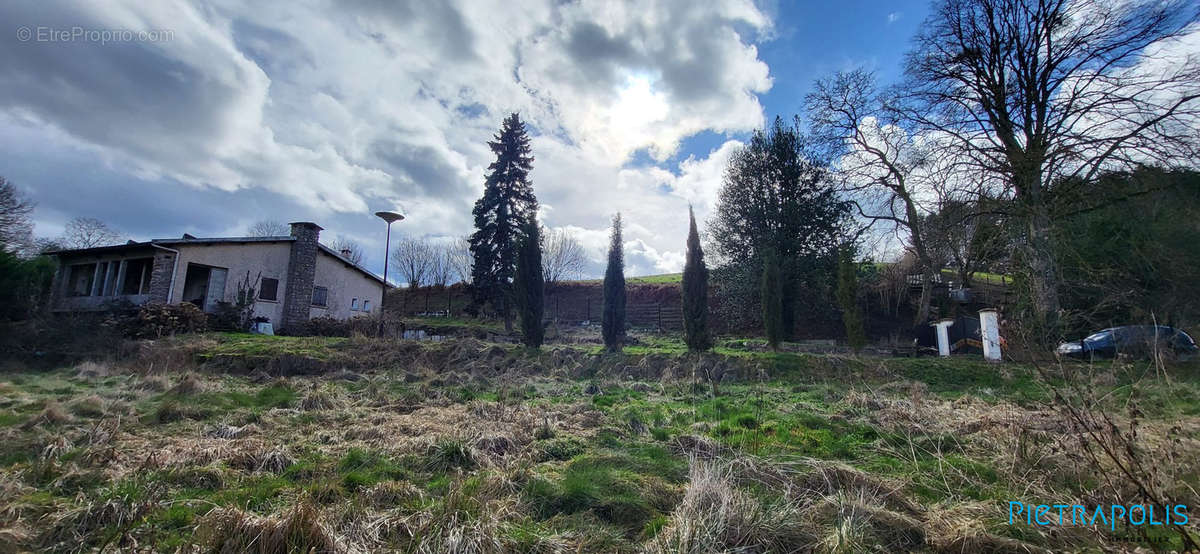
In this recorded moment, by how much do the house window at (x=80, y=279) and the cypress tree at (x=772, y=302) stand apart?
27.6 meters

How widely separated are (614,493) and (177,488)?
9.85 feet

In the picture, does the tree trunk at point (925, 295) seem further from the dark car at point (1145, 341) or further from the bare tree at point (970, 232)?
the dark car at point (1145, 341)

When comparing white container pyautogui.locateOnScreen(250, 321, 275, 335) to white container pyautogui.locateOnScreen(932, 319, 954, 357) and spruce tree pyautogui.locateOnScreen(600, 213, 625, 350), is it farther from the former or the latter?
white container pyautogui.locateOnScreen(932, 319, 954, 357)

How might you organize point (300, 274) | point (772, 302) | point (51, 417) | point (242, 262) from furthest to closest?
1. point (300, 274)
2. point (242, 262)
3. point (772, 302)
4. point (51, 417)

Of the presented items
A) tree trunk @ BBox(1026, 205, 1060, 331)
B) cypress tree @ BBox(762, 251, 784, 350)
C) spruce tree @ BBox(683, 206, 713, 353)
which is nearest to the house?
spruce tree @ BBox(683, 206, 713, 353)

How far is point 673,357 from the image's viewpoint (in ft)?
37.4

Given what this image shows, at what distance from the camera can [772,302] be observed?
44.9ft

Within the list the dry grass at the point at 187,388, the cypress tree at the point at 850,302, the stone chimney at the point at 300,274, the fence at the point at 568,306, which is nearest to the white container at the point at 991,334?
the cypress tree at the point at 850,302

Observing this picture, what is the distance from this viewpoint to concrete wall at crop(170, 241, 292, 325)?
16.9 m

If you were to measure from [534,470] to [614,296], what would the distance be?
10350 millimetres

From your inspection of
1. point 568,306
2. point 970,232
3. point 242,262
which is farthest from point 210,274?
point 970,232

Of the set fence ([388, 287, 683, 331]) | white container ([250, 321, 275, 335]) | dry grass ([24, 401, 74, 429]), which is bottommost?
dry grass ([24, 401, 74, 429])

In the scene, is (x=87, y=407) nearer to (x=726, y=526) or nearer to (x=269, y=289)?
(x=726, y=526)

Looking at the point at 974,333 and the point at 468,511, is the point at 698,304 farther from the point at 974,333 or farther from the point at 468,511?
the point at 468,511
